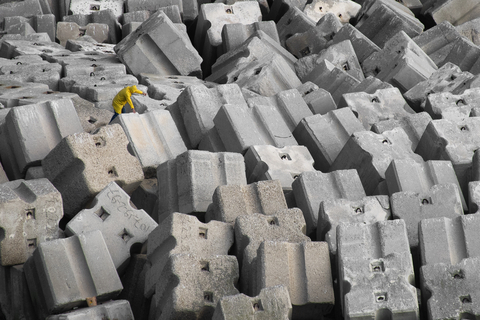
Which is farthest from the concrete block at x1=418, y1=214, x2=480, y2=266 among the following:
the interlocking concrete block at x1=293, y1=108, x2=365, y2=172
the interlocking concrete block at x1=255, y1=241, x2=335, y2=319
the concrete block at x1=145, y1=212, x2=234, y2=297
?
the interlocking concrete block at x1=293, y1=108, x2=365, y2=172

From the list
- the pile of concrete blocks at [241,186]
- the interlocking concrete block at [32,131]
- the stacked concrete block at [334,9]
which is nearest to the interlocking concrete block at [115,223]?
the pile of concrete blocks at [241,186]

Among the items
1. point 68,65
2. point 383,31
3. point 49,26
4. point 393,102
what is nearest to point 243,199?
point 393,102

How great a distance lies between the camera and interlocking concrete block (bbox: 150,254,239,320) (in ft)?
9.98

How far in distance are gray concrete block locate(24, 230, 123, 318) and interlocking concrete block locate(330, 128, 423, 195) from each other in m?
1.90

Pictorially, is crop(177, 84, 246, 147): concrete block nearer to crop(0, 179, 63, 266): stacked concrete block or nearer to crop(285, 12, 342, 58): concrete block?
crop(0, 179, 63, 266): stacked concrete block

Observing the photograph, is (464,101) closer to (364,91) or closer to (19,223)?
(364,91)

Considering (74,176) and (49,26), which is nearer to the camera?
(74,176)

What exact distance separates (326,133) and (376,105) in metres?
0.78

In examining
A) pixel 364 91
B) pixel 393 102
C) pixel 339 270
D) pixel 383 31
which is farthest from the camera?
pixel 383 31

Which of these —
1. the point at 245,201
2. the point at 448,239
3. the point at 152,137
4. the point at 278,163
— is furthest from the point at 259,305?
the point at 152,137

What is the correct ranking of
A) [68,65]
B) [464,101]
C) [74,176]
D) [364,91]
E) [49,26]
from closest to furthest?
[74,176] → [464,101] → [364,91] → [68,65] → [49,26]

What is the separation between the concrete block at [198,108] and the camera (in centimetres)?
500

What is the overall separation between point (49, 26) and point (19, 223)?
526cm

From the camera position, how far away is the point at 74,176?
406cm
